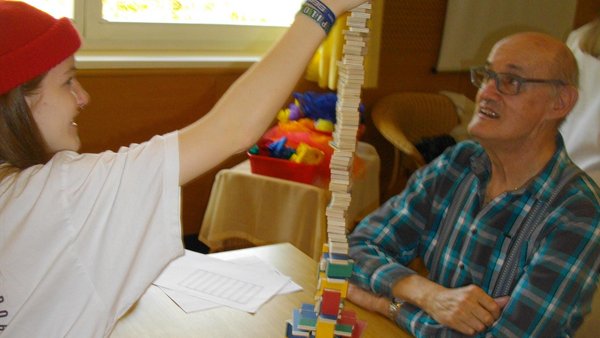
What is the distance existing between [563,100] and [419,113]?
286cm

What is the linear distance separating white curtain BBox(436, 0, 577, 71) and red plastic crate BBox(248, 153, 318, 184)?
2309 mm

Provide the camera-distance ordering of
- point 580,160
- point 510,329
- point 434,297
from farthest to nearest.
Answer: point 580,160
point 434,297
point 510,329

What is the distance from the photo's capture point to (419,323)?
1726mm

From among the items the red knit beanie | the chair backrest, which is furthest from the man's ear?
the chair backrest

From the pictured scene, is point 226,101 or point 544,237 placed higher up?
point 226,101

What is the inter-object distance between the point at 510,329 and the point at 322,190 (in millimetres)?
1526

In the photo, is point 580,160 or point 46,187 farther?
point 580,160

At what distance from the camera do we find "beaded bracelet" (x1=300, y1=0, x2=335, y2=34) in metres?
1.15

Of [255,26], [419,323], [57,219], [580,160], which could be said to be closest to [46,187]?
[57,219]

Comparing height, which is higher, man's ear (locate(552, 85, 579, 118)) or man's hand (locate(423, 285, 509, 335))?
man's ear (locate(552, 85, 579, 118))

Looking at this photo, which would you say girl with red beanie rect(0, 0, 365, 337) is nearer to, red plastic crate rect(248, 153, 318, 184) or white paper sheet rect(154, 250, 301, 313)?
white paper sheet rect(154, 250, 301, 313)

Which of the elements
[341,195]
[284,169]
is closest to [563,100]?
[341,195]

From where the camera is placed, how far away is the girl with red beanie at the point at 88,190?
1086mm

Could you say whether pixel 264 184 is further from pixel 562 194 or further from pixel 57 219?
pixel 57 219
